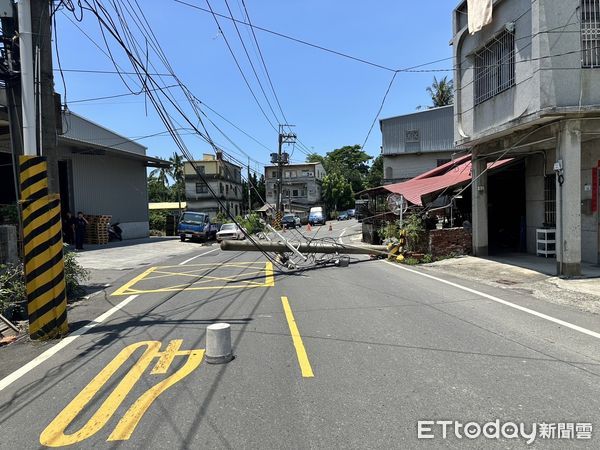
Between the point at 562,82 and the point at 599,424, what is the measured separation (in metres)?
10.2

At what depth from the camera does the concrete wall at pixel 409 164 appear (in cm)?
4147

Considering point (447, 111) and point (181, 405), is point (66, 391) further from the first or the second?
point (447, 111)

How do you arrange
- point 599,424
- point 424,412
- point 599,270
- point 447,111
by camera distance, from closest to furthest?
point 599,424 → point 424,412 → point 599,270 → point 447,111

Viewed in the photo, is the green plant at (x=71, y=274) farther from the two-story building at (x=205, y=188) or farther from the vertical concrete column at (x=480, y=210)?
the two-story building at (x=205, y=188)

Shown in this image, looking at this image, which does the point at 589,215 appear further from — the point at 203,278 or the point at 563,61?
the point at 203,278

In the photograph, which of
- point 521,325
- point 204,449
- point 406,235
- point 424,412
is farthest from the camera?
point 406,235

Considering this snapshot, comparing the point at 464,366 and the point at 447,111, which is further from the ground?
the point at 447,111

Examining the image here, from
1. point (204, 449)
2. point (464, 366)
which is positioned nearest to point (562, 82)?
point (464, 366)

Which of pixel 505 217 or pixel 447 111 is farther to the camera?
pixel 447 111

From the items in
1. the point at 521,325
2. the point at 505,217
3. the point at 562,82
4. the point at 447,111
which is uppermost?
the point at 447,111

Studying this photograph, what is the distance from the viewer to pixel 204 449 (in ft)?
11.3

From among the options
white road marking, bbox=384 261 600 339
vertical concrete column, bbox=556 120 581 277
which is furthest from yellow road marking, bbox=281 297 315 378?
vertical concrete column, bbox=556 120 581 277

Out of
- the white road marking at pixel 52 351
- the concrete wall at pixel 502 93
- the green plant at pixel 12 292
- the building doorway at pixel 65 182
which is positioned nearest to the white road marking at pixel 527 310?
the concrete wall at pixel 502 93

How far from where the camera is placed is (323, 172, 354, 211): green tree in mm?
82250
